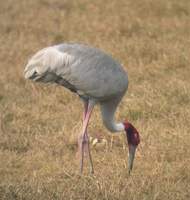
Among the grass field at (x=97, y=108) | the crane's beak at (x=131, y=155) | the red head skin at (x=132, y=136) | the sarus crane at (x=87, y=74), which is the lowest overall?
the grass field at (x=97, y=108)

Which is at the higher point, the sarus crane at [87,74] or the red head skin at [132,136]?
the sarus crane at [87,74]

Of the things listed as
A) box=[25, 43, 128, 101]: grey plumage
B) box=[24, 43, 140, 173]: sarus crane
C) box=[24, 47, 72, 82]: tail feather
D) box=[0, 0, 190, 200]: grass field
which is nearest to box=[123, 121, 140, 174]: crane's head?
box=[24, 43, 140, 173]: sarus crane

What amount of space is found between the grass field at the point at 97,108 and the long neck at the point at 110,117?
0.87ft

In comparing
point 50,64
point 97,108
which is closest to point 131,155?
point 50,64

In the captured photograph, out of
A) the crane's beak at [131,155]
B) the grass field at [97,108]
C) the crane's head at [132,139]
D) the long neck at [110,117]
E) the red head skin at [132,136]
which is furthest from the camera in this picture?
the long neck at [110,117]

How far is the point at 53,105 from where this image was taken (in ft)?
30.9

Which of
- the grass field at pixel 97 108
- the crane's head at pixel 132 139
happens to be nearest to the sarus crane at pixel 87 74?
the crane's head at pixel 132 139

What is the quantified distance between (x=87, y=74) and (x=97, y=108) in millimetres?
2013

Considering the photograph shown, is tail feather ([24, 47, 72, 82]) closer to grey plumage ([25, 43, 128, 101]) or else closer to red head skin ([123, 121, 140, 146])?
grey plumage ([25, 43, 128, 101])

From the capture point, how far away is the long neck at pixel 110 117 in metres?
7.57

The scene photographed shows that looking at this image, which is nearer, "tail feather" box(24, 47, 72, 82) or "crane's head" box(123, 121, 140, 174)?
"crane's head" box(123, 121, 140, 174)

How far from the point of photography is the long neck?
24.8ft

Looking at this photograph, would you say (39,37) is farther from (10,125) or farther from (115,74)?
(115,74)

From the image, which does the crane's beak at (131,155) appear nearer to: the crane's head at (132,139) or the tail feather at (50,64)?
the crane's head at (132,139)
